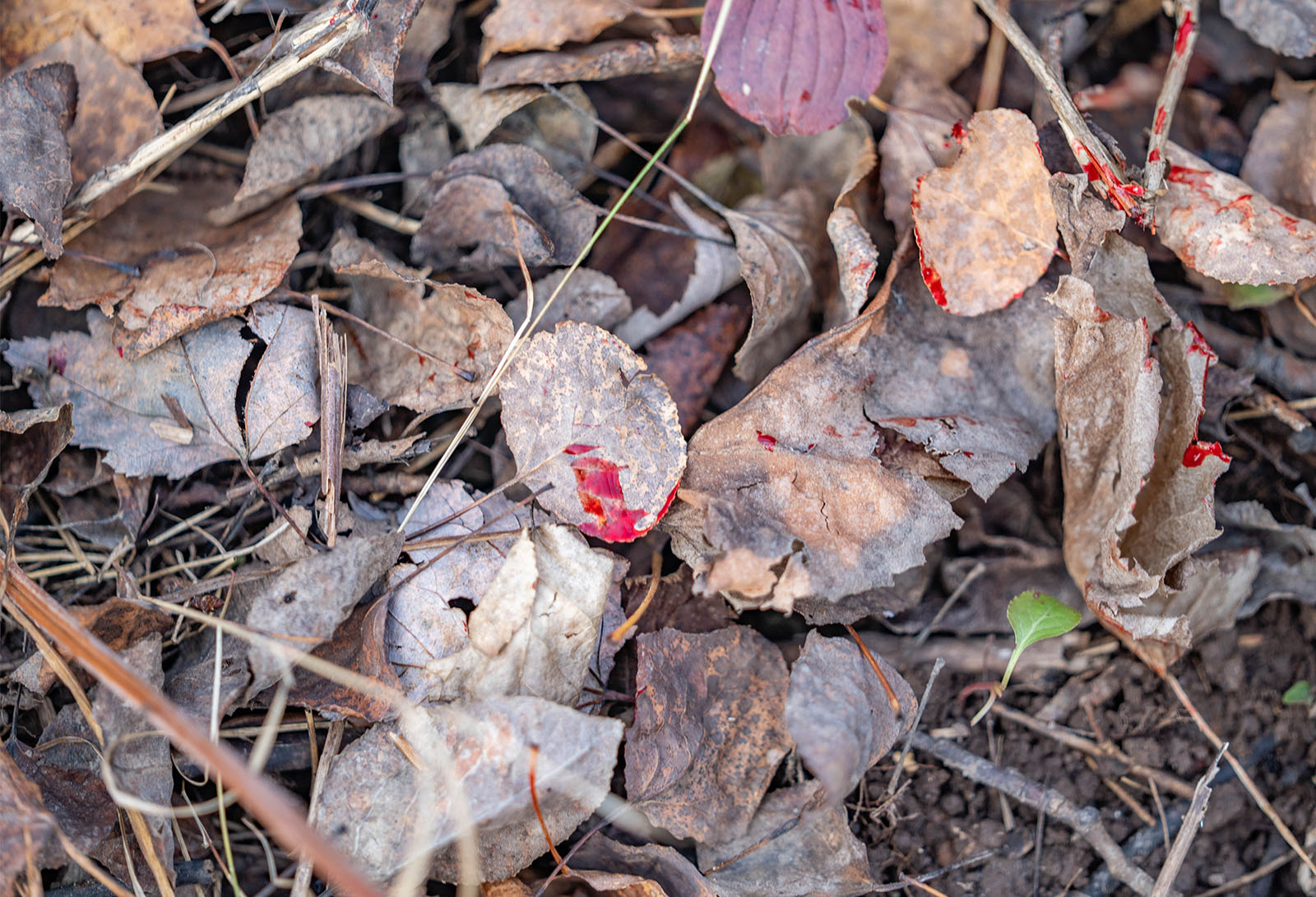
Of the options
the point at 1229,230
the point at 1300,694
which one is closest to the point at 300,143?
the point at 1229,230

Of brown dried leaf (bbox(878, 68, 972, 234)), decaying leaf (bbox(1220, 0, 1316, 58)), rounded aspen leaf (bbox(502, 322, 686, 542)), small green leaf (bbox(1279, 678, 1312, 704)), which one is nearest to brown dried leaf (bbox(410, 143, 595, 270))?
rounded aspen leaf (bbox(502, 322, 686, 542))

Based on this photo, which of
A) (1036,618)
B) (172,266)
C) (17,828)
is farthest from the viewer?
(172,266)

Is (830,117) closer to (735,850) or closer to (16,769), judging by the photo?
(735,850)

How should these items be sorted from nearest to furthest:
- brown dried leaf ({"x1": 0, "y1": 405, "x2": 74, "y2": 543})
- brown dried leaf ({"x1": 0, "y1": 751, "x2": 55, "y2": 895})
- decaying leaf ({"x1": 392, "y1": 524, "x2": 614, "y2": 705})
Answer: brown dried leaf ({"x1": 0, "y1": 751, "x2": 55, "y2": 895}) → decaying leaf ({"x1": 392, "y1": 524, "x2": 614, "y2": 705}) → brown dried leaf ({"x1": 0, "y1": 405, "x2": 74, "y2": 543})

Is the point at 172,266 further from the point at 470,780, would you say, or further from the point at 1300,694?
the point at 1300,694

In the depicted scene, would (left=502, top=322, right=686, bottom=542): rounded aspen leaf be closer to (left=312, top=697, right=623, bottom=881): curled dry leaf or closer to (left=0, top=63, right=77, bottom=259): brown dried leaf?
(left=312, top=697, right=623, bottom=881): curled dry leaf

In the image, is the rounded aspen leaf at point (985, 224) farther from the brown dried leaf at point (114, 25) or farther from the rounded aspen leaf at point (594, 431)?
the brown dried leaf at point (114, 25)
